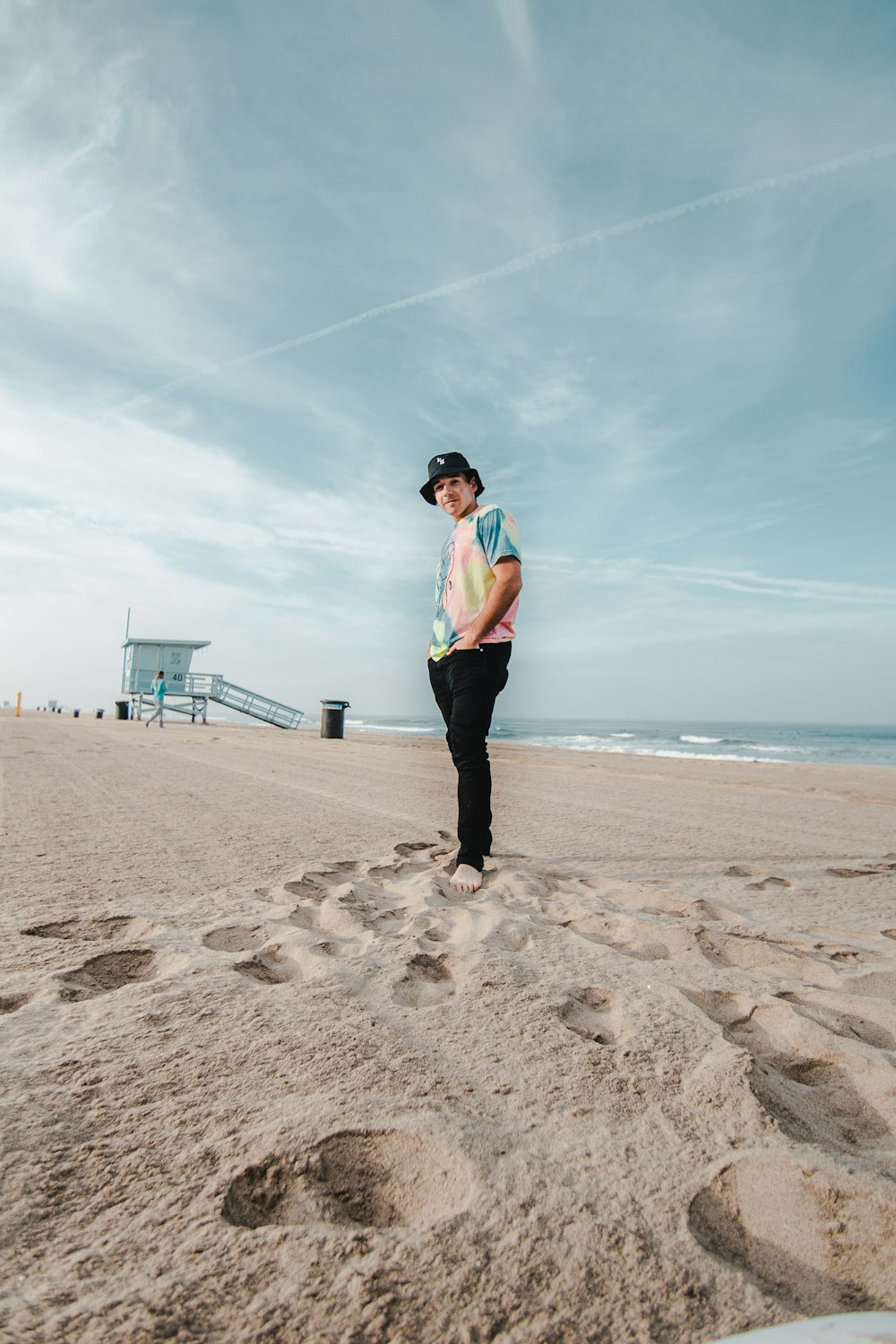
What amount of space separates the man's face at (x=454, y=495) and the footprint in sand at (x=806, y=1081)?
2.41 meters

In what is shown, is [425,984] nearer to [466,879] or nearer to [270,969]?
[270,969]

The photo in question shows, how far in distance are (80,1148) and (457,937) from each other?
3.84 feet

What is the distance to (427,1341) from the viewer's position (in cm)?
69

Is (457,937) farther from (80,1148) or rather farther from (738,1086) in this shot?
(80,1148)

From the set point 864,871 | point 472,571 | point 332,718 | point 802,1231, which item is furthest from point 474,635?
point 332,718

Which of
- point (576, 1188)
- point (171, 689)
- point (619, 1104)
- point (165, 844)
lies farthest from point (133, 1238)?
point (171, 689)

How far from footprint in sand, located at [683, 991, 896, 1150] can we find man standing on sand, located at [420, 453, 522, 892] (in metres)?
1.43

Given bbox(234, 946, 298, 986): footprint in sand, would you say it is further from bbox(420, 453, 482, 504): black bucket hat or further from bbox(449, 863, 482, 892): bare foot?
bbox(420, 453, 482, 504): black bucket hat

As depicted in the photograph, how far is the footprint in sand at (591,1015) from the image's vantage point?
142 centimetres

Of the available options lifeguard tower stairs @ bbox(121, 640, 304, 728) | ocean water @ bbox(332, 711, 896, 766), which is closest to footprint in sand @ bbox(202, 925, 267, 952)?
ocean water @ bbox(332, 711, 896, 766)

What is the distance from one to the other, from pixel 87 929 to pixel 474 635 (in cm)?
179

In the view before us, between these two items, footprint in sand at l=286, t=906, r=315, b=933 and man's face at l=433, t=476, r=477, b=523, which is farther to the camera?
man's face at l=433, t=476, r=477, b=523

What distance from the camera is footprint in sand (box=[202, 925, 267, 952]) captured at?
1.84 metres

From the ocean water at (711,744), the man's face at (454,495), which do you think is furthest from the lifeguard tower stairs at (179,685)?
the man's face at (454,495)
